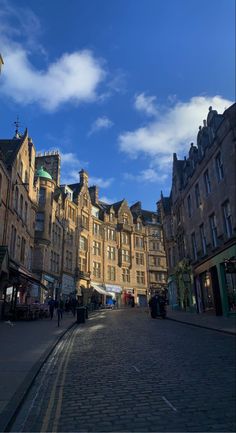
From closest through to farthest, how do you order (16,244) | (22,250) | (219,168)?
(219,168), (16,244), (22,250)

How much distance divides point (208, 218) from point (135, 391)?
65.7 ft

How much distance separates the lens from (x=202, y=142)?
2747 centimetres

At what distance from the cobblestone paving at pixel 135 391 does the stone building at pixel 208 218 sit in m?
11.7

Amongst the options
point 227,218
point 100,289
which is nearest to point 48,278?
point 100,289

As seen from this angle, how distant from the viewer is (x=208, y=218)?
25281mm

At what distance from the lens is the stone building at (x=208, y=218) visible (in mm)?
21328

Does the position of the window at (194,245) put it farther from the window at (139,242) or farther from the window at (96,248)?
the window at (139,242)

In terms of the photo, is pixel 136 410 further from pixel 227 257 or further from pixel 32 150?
pixel 32 150

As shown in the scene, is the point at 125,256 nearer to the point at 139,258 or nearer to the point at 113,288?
the point at 139,258

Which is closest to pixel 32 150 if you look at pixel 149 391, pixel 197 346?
pixel 197 346

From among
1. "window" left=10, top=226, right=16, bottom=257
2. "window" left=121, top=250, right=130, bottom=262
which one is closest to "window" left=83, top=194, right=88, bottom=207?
"window" left=121, top=250, right=130, bottom=262

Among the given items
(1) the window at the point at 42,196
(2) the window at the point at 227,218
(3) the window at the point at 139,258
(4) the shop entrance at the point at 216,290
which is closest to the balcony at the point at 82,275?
(1) the window at the point at 42,196

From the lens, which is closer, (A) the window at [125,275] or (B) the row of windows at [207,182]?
(B) the row of windows at [207,182]

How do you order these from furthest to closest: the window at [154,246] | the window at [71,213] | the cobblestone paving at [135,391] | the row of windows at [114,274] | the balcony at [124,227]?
the window at [154,246] < the balcony at [124,227] < the row of windows at [114,274] < the window at [71,213] < the cobblestone paving at [135,391]
